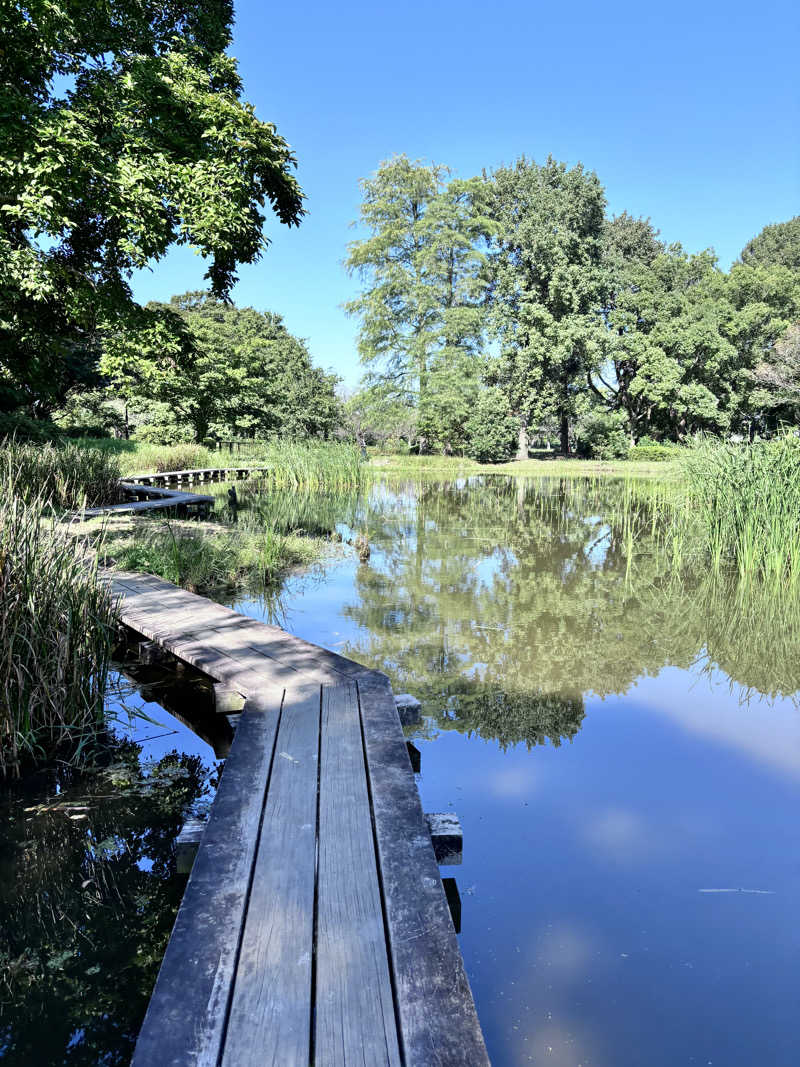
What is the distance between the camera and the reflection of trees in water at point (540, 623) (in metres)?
4.15

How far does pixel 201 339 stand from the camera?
75.5ft

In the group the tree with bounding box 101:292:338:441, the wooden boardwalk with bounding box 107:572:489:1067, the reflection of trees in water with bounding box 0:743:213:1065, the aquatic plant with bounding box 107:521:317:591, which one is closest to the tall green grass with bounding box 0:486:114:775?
the reflection of trees in water with bounding box 0:743:213:1065

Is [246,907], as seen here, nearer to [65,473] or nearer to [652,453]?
[65,473]

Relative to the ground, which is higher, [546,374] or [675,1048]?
[546,374]

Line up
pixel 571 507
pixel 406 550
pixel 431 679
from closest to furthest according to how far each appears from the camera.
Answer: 1. pixel 431 679
2. pixel 406 550
3. pixel 571 507

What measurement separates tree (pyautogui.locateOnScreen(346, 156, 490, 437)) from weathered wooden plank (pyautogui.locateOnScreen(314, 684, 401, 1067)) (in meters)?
25.1

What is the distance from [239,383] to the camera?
23375mm

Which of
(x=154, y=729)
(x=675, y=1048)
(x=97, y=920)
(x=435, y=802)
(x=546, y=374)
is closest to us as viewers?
(x=675, y=1048)

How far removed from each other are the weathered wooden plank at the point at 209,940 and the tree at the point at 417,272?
25143mm

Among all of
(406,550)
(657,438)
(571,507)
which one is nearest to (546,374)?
(657,438)

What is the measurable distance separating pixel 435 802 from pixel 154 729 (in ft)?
5.11

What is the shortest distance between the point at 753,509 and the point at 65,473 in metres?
8.80

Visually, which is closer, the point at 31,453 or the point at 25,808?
the point at 25,808

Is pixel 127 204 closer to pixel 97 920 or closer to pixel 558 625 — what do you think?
pixel 558 625
